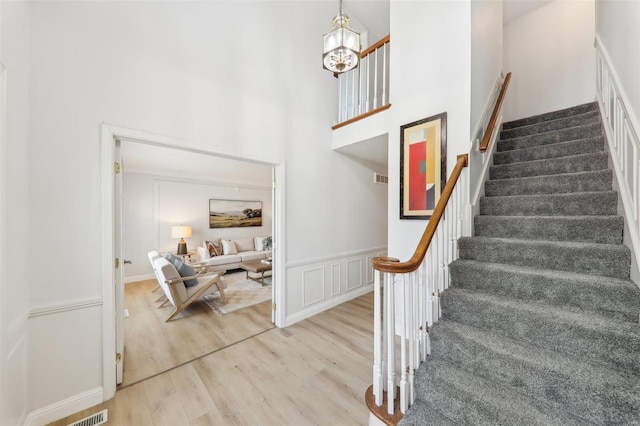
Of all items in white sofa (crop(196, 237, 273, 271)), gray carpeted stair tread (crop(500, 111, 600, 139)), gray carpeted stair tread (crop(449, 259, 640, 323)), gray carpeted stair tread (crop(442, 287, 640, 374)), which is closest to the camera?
gray carpeted stair tread (crop(442, 287, 640, 374))

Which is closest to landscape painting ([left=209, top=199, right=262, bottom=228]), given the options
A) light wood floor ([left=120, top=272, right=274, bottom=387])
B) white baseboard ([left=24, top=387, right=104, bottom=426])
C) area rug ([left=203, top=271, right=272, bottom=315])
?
area rug ([left=203, top=271, right=272, bottom=315])

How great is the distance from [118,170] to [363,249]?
353cm

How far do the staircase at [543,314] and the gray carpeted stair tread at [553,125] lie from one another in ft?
2.03

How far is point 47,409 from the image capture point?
5.55 ft

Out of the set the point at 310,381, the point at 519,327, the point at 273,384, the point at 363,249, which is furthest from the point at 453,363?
the point at 363,249

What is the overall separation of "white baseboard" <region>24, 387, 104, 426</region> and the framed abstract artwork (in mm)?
3182

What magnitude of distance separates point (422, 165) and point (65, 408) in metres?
3.69

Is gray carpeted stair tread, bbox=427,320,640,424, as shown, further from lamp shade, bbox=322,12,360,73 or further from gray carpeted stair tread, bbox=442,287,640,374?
lamp shade, bbox=322,12,360,73

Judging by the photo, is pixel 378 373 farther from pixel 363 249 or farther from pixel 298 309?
pixel 363 249

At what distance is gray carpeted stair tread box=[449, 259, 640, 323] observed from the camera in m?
1.41

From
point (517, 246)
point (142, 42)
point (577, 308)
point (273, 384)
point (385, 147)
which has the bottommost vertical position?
point (273, 384)

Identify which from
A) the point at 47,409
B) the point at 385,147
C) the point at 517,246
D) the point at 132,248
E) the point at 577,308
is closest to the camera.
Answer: the point at 577,308

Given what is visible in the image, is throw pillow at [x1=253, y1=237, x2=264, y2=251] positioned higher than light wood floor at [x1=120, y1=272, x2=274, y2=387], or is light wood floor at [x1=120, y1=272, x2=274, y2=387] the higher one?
throw pillow at [x1=253, y1=237, x2=264, y2=251]

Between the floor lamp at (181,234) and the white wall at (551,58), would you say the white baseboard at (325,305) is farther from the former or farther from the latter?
the white wall at (551,58)
